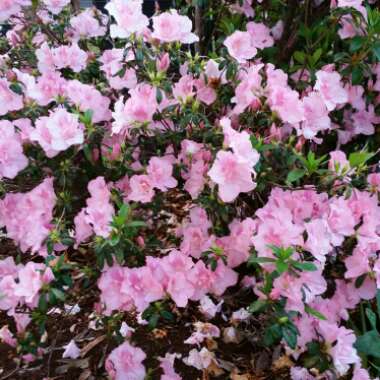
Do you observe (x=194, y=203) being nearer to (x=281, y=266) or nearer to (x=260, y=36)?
(x=281, y=266)

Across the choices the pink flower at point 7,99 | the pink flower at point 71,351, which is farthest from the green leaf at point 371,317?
the pink flower at point 7,99

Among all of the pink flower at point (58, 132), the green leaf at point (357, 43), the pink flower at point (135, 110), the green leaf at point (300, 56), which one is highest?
the green leaf at point (300, 56)

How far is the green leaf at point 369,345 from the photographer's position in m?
1.79

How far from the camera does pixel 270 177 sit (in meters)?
1.68

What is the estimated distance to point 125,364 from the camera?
1.71 metres

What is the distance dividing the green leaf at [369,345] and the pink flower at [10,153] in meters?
1.35

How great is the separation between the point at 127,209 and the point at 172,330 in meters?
0.80

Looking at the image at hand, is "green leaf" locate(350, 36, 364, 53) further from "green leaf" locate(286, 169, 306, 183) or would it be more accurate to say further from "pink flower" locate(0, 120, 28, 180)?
Answer: "pink flower" locate(0, 120, 28, 180)

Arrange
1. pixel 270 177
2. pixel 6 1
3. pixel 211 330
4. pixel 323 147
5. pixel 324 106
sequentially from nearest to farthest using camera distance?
pixel 270 177 < pixel 324 106 < pixel 211 330 < pixel 6 1 < pixel 323 147

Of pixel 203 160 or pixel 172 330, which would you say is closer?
pixel 203 160

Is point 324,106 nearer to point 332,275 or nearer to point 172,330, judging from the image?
point 332,275

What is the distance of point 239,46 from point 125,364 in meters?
1.23

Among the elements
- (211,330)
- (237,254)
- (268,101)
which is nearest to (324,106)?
(268,101)

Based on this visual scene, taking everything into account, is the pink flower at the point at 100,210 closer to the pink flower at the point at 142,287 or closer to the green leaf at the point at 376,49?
the pink flower at the point at 142,287
